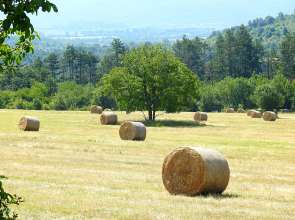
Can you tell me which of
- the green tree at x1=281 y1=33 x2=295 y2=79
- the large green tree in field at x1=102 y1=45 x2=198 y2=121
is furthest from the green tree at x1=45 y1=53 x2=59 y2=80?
the large green tree in field at x1=102 y1=45 x2=198 y2=121

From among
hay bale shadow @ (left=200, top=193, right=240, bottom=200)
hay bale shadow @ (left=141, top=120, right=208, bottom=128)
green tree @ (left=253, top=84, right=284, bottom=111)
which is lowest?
hay bale shadow @ (left=200, top=193, right=240, bottom=200)

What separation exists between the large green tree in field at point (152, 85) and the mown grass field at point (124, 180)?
24.6 meters

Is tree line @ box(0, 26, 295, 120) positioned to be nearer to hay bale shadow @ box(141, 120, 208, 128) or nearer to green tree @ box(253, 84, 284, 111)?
green tree @ box(253, 84, 284, 111)

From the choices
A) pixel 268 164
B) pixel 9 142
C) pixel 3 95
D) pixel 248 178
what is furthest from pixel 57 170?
pixel 3 95

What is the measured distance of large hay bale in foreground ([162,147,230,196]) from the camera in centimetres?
1739

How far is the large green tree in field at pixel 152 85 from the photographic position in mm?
62125

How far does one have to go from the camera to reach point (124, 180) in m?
20.1

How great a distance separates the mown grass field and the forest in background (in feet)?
114

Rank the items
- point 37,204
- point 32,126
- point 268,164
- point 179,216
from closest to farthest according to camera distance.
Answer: point 179,216
point 37,204
point 268,164
point 32,126

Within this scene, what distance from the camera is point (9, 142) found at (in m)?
33.7

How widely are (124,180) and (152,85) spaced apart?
4298cm

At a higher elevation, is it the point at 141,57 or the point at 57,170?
the point at 141,57

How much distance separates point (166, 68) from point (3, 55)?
180 ft

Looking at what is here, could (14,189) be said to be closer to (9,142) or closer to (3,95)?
(9,142)
